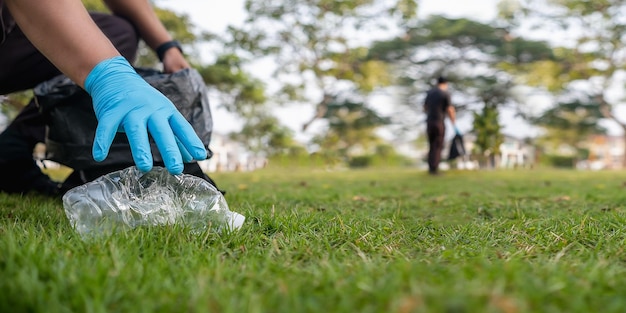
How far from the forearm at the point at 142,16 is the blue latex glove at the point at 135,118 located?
1133 millimetres

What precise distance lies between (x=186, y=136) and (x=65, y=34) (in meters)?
0.47

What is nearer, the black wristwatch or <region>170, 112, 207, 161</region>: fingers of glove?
<region>170, 112, 207, 161</region>: fingers of glove

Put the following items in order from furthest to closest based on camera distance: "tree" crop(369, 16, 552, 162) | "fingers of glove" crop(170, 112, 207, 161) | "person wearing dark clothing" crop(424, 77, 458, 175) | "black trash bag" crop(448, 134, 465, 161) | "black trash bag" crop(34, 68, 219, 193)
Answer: "tree" crop(369, 16, 552, 162) → "black trash bag" crop(448, 134, 465, 161) → "person wearing dark clothing" crop(424, 77, 458, 175) → "black trash bag" crop(34, 68, 219, 193) → "fingers of glove" crop(170, 112, 207, 161)

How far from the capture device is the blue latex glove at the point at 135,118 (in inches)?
57.5

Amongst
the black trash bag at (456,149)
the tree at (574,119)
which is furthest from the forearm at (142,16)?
the tree at (574,119)

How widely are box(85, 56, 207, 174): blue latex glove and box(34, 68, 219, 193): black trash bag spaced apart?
1.57 ft

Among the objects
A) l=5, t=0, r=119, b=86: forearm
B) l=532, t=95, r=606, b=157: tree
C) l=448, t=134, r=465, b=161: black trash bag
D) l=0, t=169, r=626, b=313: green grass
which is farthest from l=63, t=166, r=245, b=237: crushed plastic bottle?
l=532, t=95, r=606, b=157: tree

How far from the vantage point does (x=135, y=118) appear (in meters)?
1.47

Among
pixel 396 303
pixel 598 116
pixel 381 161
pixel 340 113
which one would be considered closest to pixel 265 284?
pixel 396 303

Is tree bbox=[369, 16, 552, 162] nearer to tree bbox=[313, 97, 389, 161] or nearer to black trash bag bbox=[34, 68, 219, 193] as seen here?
tree bbox=[313, 97, 389, 161]

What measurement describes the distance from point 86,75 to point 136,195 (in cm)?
42

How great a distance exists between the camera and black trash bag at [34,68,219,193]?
2049 mm

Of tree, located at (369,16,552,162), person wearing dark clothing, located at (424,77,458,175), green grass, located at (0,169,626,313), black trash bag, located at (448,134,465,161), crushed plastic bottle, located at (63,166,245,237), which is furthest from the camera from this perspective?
tree, located at (369,16,552,162)

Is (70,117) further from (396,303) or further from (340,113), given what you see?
(340,113)
